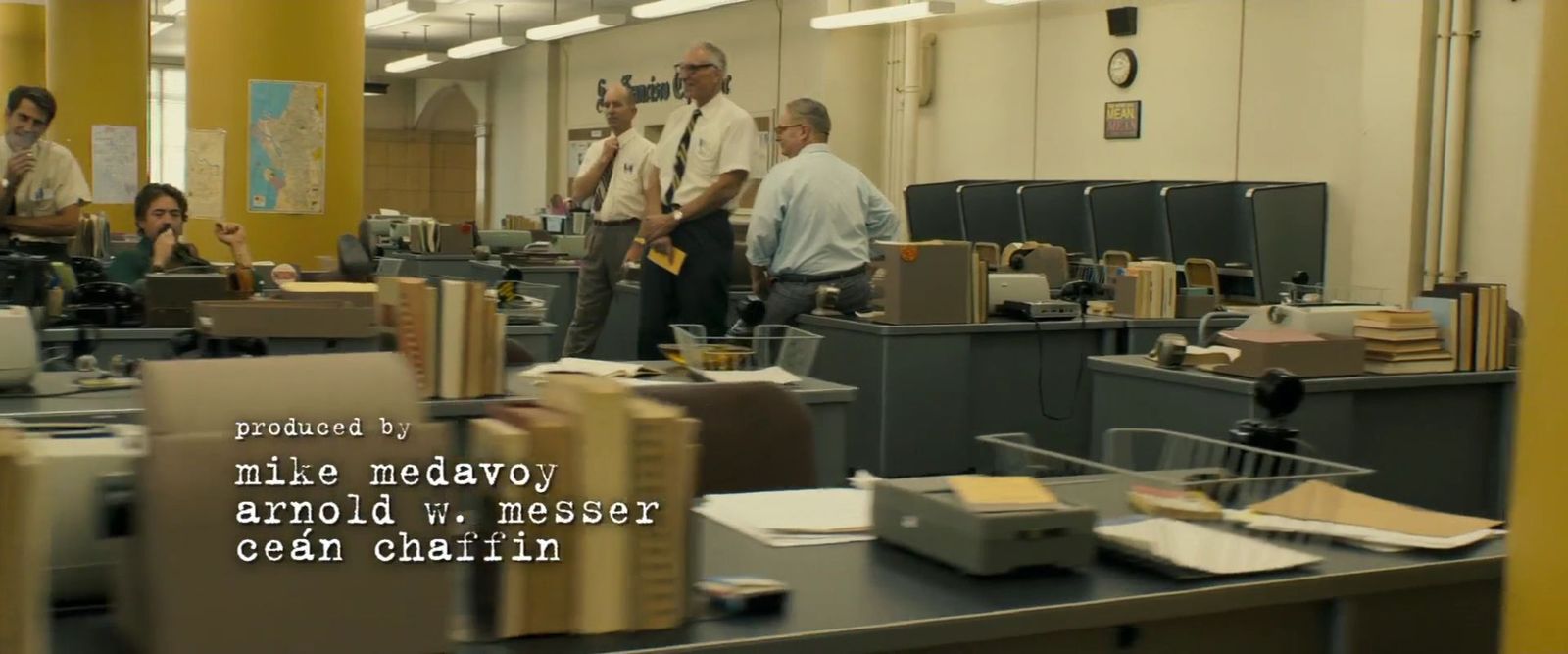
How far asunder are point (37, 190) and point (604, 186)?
7.95 ft

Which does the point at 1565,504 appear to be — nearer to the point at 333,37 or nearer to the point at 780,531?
the point at 780,531

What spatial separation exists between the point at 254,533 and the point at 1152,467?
129cm

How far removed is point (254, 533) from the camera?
4.84ft

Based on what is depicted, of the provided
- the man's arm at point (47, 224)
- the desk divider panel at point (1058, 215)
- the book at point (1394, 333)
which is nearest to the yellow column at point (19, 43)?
the desk divider panel at point (1058, 215)

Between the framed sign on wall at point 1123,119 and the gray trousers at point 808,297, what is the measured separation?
4866mm

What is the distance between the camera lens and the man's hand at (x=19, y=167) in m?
6.00

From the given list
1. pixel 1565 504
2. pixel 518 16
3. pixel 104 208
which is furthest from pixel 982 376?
pixel 518 16

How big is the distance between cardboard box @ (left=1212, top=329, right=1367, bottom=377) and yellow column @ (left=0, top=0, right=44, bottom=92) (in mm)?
14712

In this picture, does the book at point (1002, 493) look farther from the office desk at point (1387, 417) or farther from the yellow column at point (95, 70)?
the yellow column at point (95, 70)

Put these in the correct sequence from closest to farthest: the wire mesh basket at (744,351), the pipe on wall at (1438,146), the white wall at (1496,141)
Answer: the wire mesh basket at (744,351) < the white wall at (1496,141) < the pipe on wall at (1438,146)

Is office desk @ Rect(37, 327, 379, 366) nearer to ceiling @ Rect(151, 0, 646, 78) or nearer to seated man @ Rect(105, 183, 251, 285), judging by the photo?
seated man @ Rect(105, 183, 251, 285)

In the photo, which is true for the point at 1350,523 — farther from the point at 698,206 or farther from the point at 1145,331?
the point at 1145,331

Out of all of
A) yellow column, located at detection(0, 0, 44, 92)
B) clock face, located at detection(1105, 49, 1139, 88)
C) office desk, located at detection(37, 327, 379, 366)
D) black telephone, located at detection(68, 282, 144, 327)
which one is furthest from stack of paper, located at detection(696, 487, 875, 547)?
yellow column, located at detection(0, 0, 44, 92)

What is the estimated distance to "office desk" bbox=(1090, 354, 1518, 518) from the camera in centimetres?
459
